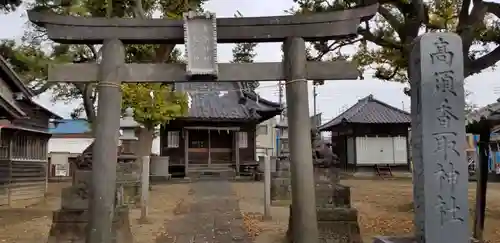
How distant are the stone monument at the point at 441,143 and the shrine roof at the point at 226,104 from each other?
24219 millimetres

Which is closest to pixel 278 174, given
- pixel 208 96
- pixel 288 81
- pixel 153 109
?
pixel 153 109

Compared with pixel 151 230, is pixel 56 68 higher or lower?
higher

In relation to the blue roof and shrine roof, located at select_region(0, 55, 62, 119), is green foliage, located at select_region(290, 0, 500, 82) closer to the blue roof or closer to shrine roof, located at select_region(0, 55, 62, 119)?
shrine roof, located at select_region(0, 55, 62, 119)

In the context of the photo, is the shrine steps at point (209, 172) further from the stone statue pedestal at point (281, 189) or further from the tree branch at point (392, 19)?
the tree branch at point (392, 19)

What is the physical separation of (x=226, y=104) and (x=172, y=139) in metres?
4.37

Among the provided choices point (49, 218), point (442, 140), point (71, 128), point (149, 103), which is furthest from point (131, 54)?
point (71, 128)

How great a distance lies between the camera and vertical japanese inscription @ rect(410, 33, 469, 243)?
17.8ft

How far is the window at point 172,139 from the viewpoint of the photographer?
30531mm

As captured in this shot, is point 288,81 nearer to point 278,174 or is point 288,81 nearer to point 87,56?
point 278,174

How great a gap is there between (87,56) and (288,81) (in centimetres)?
1487

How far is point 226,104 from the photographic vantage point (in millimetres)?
32094

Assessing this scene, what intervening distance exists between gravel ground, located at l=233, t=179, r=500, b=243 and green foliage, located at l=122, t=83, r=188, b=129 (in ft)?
14.7

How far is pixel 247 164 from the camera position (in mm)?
30891

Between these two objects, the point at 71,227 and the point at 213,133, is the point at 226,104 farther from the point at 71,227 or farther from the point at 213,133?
the point at 71,227
